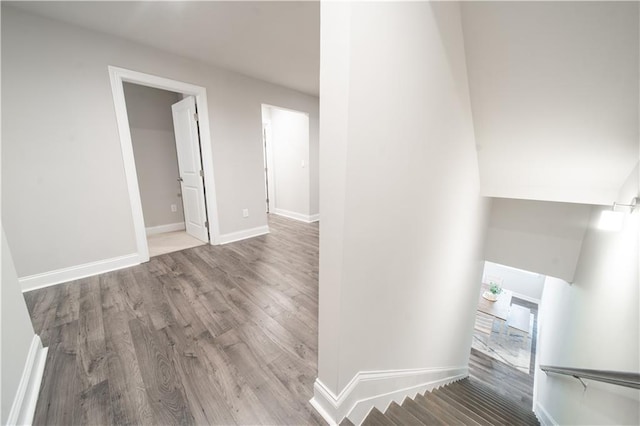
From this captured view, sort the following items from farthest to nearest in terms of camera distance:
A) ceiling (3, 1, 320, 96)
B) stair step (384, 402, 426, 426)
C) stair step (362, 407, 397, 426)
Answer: ceiling (3, 1, 320, 96) → stair step (384, 402, 426, 426) → stair step (362, 407, 397, 426)

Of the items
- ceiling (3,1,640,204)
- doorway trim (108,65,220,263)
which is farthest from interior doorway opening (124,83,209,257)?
ceiling (3,1,640,204)

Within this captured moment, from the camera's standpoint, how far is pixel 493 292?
632cm

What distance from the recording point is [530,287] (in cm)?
642

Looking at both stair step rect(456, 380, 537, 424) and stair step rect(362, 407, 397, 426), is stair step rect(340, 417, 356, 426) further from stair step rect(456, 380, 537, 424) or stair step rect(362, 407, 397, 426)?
stair step rect(456, 380, 537, 424)

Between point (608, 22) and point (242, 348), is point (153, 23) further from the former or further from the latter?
point (608, 22)

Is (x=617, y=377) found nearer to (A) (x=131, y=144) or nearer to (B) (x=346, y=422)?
(B) (x=346, y=422)

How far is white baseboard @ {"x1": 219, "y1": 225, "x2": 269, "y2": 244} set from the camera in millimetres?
3471

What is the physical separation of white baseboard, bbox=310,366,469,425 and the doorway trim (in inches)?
106

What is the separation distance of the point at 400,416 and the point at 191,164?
3.69 m

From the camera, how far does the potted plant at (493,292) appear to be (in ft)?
20.1

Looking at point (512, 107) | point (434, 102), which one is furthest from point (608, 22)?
point (434, 102)

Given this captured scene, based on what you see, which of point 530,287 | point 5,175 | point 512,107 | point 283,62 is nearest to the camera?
point 512,107

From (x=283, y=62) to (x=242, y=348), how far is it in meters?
3.14

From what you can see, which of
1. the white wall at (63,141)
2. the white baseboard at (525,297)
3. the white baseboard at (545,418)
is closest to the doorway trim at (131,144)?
the white wall at (63,141)
